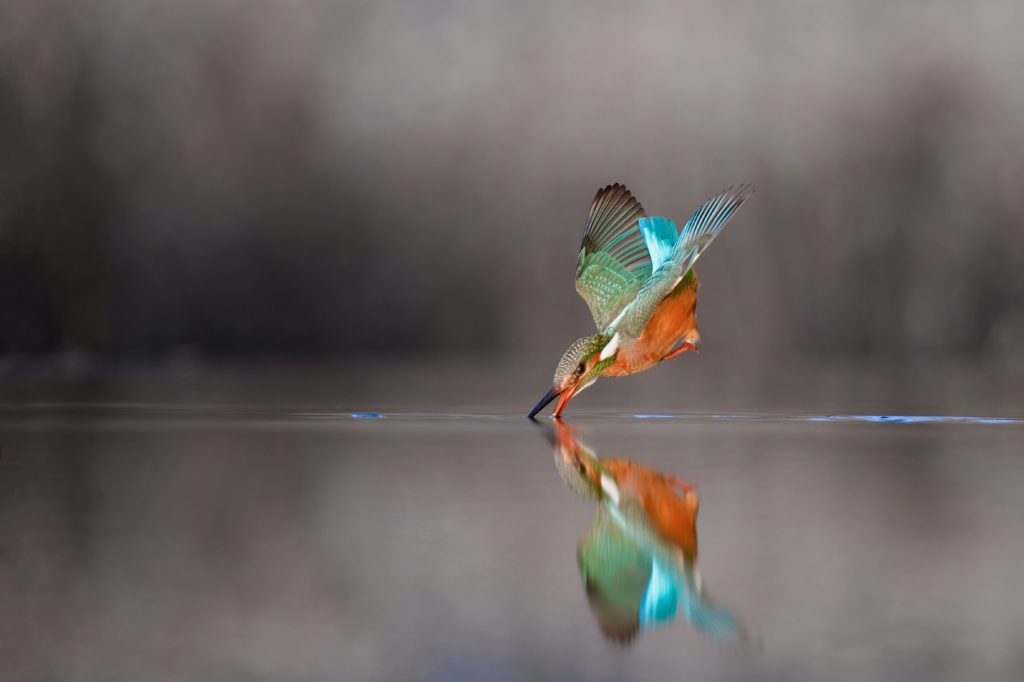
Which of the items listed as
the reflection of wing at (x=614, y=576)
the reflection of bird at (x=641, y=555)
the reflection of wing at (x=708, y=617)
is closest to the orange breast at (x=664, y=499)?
the reflection of bird at (x=641, y=555)

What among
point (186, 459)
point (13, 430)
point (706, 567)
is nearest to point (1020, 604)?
point (706, 567)

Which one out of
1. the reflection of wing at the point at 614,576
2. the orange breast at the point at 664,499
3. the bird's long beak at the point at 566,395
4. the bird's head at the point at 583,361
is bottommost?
the bird's long beak at the point at 566,395

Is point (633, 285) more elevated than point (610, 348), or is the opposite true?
point (633, 285)

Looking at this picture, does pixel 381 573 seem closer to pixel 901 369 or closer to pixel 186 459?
pixel 186 459

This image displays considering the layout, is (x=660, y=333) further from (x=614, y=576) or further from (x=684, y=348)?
(x=614, y=576)

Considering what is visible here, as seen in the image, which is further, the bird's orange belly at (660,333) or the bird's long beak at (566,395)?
the bird's long beak at (566,395)

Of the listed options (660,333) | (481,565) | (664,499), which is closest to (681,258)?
(660,333)

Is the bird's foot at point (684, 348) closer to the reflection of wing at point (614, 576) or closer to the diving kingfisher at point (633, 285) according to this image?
the diving kingfisher at point (633, 285)

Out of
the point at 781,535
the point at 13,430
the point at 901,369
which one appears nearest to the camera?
the point at 781,535
